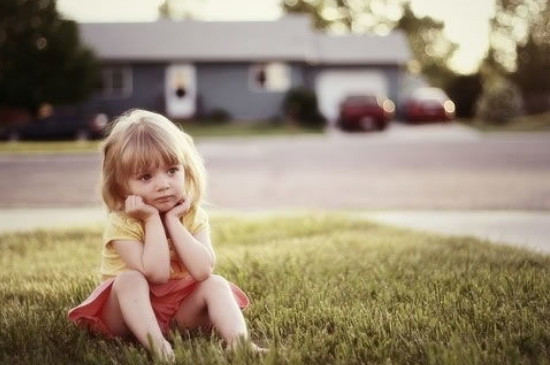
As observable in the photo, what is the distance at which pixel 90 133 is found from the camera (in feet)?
73.6

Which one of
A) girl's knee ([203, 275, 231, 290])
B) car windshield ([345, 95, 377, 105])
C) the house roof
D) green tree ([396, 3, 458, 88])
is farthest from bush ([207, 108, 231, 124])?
green tree ([396, 3, 458, 88])

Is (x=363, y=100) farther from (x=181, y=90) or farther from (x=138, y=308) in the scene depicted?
(x=138, y=308)

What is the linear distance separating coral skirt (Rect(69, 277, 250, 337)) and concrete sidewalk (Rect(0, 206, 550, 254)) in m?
3.32

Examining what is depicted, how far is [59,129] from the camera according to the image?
22.7m

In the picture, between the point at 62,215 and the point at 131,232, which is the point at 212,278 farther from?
the point at 62,215

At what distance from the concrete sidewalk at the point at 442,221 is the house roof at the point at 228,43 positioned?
78.3ft

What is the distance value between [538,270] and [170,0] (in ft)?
189

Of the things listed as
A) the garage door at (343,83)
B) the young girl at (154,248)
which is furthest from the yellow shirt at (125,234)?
the garage door at (343,83)

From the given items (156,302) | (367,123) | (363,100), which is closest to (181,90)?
(363,100)

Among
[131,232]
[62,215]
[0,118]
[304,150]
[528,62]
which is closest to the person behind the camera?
[131,232]

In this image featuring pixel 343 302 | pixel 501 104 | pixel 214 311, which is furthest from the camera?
pixel 501 104

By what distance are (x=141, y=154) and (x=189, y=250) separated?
0.47 m

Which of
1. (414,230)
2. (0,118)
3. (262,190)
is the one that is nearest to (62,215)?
(262,190)

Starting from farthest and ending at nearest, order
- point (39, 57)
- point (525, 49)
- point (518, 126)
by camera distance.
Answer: point (525, 49)
point (518, 126)
point (39, 57)
